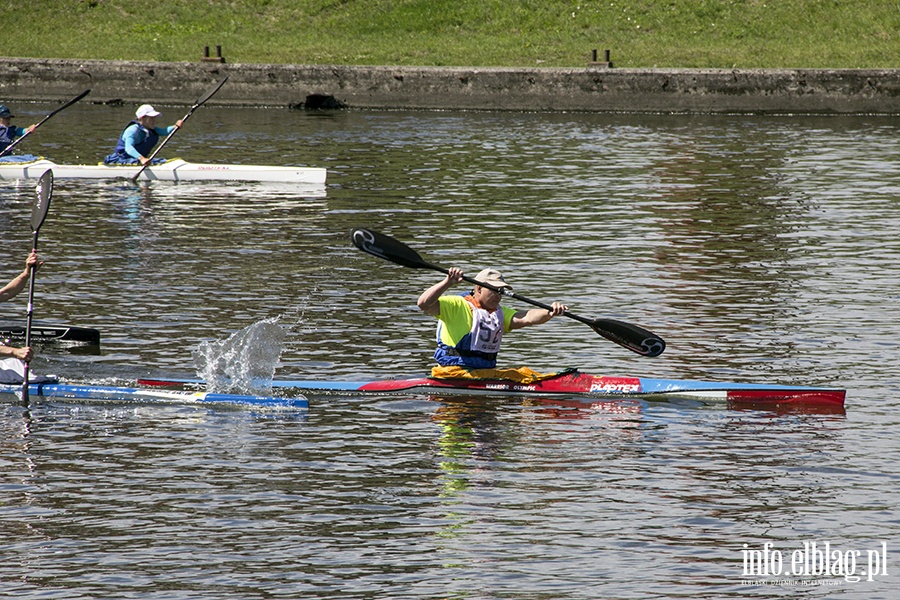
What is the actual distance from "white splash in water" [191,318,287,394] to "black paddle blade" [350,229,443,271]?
1278 millimetres

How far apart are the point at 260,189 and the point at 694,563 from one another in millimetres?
20456

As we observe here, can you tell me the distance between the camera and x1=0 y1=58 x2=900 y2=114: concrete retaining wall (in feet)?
136

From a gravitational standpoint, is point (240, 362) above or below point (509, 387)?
above

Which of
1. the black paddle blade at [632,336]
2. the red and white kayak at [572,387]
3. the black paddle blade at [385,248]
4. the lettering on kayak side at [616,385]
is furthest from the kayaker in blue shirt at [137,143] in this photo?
the lettering on kayak side at [616,385]

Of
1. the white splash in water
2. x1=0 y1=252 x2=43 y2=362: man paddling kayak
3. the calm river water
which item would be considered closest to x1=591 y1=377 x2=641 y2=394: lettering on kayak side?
the calm river water

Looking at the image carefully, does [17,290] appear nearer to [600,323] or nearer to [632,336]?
[600,323]

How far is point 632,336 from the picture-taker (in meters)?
14.9

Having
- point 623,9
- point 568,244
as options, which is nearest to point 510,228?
point 568,244

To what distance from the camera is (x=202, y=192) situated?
28.9m

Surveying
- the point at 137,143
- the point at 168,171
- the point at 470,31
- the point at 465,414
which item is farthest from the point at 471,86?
the point at 465,414

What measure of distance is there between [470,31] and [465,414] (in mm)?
35462

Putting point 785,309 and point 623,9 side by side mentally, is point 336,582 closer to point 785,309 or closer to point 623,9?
point 785,309

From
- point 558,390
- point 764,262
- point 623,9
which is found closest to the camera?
point 558,390

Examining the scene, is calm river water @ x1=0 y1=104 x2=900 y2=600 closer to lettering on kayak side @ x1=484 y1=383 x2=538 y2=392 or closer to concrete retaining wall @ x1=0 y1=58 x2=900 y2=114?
lettering on kayak side @ x1=484 y1=383 x2=538 y2=392
